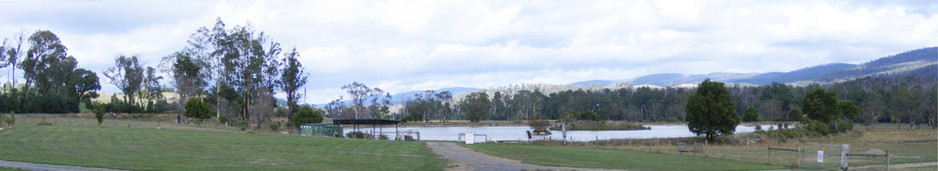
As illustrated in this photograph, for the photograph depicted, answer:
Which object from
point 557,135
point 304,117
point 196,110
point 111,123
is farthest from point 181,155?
point 557,135

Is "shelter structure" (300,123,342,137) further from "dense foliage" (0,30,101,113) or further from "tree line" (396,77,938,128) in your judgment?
"tree line" (396,77,938,128)

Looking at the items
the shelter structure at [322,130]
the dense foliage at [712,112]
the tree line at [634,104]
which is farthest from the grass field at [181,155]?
the tree line at [634,104]

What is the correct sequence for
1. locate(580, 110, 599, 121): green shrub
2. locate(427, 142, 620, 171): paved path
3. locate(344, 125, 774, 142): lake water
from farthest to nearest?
1. locate(580, 110, 599, 121): green shrub
2. locate(344, 125, 774, 142): lake water
3. locate(427, 142, 620, 171): paved path

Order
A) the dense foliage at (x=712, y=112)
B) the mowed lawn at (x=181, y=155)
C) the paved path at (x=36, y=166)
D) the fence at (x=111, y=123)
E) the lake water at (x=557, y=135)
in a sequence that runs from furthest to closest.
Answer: the lake water at (x=557, y=135), the dense foliage at (x=712, y=112), the fence at (x=111, y=123), the mowed lawn at (x=181, y=155), the paved path at (x=36, y=166)

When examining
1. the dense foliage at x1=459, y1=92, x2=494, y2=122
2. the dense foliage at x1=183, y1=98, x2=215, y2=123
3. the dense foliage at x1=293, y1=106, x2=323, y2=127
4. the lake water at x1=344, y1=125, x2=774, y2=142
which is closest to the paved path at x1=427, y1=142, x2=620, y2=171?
the lake water at x1=344, y1=125, x2=774, y2=142

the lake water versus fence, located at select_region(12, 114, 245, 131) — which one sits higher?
fence, located at select_region(12, 114, 245, 131)

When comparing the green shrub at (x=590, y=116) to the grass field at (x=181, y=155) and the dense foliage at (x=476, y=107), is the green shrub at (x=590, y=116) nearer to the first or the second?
the dense foliage at (x=476, y=107)

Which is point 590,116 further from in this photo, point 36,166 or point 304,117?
point 36,166

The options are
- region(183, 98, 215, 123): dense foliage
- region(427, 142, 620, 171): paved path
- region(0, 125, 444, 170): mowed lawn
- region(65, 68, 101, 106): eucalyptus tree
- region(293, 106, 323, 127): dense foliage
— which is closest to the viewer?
region(0, 125, 444, 170): mowed lawn

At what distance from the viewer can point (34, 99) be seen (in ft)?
226

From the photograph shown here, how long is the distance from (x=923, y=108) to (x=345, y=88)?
84.2 meters

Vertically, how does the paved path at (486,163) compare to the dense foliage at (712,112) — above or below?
below

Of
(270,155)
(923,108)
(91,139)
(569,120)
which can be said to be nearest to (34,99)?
(91,139)

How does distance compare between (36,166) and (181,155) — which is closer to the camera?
(36,166)
